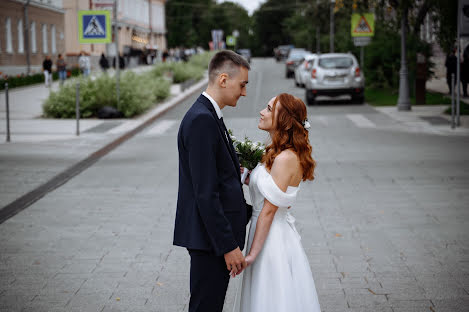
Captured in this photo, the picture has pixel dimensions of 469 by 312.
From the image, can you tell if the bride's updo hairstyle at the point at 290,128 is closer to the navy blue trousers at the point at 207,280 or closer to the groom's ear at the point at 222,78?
the groom's ear at the point at 222,78

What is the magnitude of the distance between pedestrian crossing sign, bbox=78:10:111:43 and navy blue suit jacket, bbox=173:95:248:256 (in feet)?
51.3

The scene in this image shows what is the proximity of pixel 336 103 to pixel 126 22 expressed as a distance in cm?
5006

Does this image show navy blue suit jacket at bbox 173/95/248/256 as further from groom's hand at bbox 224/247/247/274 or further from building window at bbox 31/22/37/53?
building window at bbox 31/22/37/53

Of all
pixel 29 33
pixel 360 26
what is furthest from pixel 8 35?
pixel 360 26

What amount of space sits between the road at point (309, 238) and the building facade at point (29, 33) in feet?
96.4

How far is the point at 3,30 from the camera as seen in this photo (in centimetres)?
4094

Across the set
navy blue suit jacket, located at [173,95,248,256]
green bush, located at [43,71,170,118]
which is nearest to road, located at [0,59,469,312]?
navy blue suit jacket, located at [173,95,248,256]

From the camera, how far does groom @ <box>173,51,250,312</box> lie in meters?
3.22

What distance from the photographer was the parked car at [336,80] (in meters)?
24.5

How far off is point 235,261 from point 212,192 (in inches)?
13.6

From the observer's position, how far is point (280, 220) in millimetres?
3588

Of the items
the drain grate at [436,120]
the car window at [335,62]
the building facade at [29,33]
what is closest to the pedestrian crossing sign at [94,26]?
the drain grate at [436,120]

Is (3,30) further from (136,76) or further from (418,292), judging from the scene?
(418,292)

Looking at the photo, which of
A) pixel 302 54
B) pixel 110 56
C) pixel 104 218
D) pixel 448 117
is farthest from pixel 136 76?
pixel 110 56
